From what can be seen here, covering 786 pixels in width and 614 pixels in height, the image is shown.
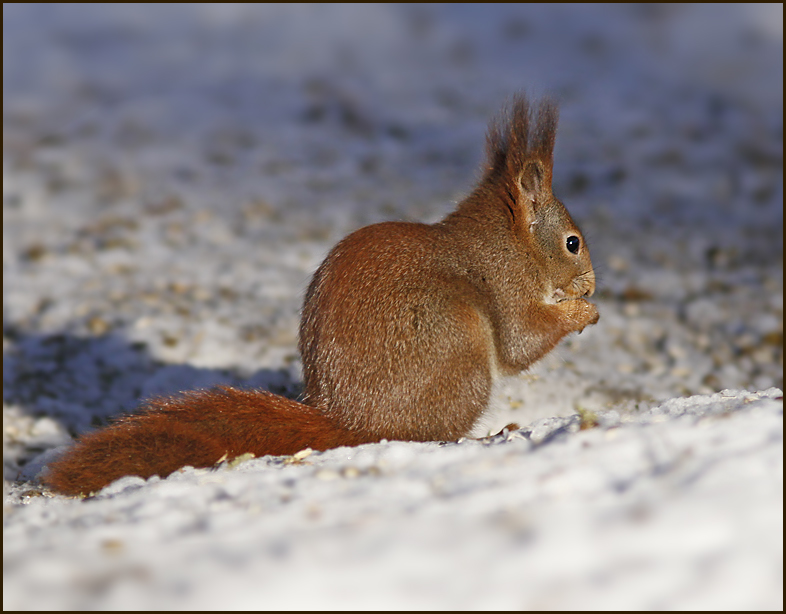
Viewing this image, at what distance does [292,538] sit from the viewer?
5.22ft

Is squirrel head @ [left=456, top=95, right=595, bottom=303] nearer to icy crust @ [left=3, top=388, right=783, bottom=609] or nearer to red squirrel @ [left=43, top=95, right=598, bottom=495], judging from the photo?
red squirrel @ [left=43, top=95, right=598, bottom=495]

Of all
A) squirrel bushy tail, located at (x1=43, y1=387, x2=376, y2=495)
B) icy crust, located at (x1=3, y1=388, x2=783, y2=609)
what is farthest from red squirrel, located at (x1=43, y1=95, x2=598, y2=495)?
icy crust, located at (x1=3, y1=388, x2=783, y2=609)

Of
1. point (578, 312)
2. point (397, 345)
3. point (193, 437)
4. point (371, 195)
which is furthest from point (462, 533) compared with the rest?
point (371, 195)

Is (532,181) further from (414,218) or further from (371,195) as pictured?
(371,195)

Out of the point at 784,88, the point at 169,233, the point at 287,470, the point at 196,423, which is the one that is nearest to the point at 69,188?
the point at 169,233

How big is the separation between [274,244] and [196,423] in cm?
280

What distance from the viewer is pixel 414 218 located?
11.5 ft

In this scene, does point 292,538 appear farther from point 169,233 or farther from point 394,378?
point 169,233

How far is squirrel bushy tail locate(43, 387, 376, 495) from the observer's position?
2.25 metres

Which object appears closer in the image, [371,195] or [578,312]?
[578,312]

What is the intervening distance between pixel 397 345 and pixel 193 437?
630 millimetres

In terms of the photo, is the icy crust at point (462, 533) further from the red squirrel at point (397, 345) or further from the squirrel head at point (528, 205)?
the squirrel head at point (528, 205)

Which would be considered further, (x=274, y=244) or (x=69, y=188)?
(x=69, y=188)

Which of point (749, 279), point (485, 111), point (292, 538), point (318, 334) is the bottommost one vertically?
point (292, 538)
